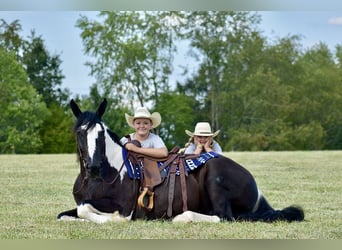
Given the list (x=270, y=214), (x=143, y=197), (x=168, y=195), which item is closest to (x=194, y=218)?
(x=168, y=195)

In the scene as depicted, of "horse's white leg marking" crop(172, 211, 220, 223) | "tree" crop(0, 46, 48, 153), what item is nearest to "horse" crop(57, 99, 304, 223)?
"horse's white leg marking" crop(172, 211, 220, 223)

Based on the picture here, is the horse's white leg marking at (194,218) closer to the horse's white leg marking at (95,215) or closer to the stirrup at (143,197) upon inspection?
the stirrup at (143,197)

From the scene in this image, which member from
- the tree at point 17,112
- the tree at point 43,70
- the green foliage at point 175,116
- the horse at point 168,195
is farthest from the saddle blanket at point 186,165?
the tree at point 43,70

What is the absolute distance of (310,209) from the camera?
26.9 ft

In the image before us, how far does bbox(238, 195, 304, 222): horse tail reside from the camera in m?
6.60

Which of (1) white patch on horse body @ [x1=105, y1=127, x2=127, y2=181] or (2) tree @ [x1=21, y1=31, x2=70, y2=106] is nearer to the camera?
(1) white patch on horse body @ [x1=105, y1=127, x2=127, y2=181]

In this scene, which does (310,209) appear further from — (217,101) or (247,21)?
(247,21)

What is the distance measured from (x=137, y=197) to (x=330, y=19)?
67.4ft

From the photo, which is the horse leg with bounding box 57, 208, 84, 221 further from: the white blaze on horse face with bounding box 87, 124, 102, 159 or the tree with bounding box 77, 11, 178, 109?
the tree with bounding box 77, 11, 178, 109

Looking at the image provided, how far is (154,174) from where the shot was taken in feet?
21.6

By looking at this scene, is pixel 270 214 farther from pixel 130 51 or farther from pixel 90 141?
pixel 130 51

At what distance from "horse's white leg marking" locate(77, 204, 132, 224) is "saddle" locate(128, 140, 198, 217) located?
28cm

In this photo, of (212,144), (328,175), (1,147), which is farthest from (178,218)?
(1,147)

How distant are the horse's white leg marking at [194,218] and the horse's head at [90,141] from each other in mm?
885
